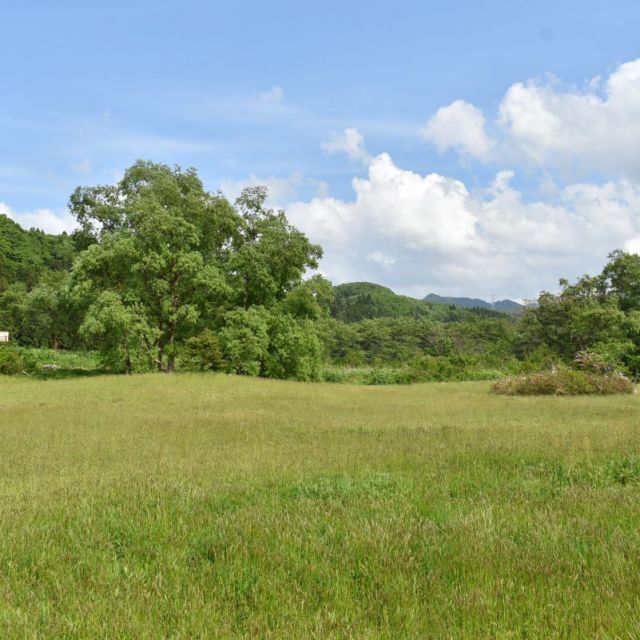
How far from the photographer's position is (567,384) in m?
27.0

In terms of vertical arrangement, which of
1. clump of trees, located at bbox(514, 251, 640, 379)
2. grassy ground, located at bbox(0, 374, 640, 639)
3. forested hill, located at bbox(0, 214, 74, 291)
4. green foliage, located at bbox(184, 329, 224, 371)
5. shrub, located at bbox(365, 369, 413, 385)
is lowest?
shrub, located at bbox(365, 369, 413, 385)

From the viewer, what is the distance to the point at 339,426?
14.1m

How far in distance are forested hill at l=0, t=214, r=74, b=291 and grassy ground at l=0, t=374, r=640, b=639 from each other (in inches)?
4510

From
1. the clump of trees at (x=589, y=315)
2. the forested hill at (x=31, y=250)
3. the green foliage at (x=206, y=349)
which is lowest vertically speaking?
the green foliage at (x=206, y=349)

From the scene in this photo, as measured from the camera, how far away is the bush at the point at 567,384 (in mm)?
26859

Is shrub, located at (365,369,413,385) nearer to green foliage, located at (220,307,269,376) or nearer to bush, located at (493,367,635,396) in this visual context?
green foliage, located at (220,307,269,376)

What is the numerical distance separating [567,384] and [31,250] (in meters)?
136

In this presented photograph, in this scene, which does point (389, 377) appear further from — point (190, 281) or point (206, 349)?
point (190, 281)

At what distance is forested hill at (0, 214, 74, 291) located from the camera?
112 m

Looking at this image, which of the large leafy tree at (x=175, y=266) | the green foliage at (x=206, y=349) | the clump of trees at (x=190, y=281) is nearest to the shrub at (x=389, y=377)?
the clump of trees at (x=190, y=281)

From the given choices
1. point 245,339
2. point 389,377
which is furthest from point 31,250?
point 389,377

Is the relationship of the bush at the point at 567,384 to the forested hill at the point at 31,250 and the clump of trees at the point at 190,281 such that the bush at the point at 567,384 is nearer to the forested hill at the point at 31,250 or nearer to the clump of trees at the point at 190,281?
the clump of trees at the point at 190,281

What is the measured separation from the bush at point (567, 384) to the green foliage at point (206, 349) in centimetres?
1946

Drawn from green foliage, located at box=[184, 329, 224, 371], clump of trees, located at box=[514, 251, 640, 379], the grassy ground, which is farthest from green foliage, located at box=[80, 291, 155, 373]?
clump of trees, located at box=[514, 251, 640, 379]
